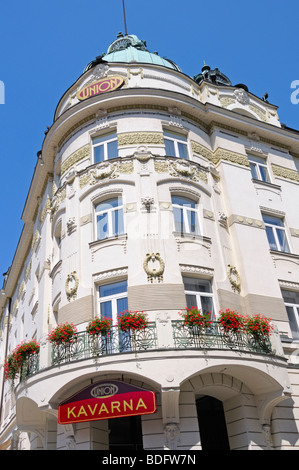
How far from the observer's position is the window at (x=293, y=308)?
1745 cm

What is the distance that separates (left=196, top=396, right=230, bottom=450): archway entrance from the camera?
617 inches

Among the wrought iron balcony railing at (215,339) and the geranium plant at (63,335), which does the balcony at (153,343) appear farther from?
the geranium plant at (63,335)

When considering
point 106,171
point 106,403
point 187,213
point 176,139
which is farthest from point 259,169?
point 106,403

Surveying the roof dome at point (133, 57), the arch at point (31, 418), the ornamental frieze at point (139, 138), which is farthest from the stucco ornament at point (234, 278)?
the roof dome at point (133, 57)

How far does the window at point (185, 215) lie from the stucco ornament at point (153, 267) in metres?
1.64

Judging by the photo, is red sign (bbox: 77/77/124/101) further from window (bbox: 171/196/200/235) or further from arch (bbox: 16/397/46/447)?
arch (bbox: 16/397/46/447)

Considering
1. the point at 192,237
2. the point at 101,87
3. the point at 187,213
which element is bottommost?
the point at 192,237

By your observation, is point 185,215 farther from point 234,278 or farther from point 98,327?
point 98,327

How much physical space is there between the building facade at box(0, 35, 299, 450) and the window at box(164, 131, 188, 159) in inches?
2.5

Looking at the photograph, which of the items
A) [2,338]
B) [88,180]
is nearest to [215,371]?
[88,180]

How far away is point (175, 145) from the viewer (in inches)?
768

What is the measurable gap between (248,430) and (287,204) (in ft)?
35.1

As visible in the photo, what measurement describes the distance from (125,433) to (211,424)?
3.15 meters
